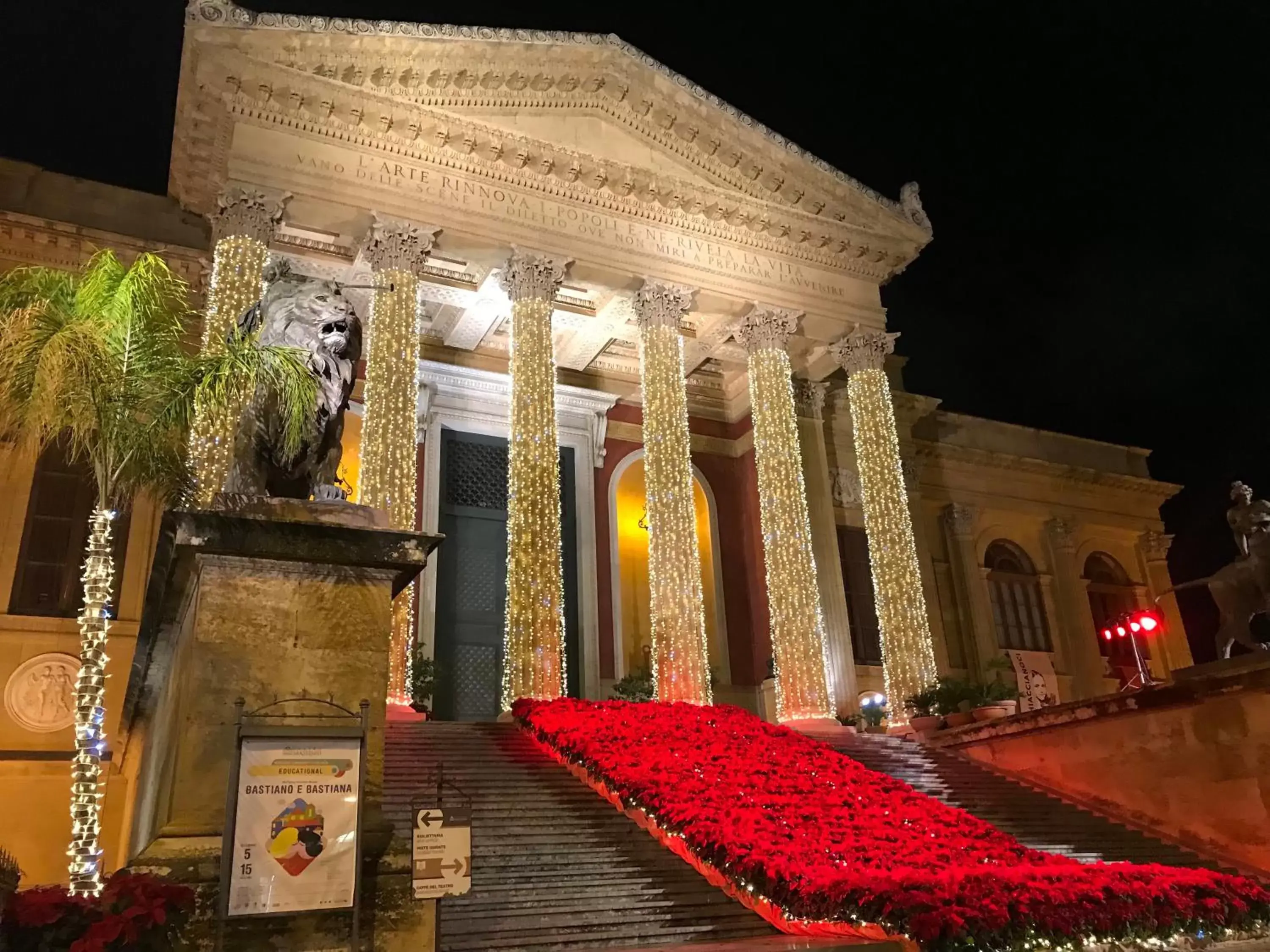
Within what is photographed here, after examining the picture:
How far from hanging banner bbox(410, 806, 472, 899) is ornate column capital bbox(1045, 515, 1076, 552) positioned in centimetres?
2596

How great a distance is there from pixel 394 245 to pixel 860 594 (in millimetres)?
12270

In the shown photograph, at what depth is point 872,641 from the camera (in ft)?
70.0

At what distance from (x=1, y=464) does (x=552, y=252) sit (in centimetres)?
955

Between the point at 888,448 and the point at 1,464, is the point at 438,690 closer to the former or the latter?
the point at 1,464

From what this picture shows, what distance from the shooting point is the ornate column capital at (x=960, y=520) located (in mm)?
26062

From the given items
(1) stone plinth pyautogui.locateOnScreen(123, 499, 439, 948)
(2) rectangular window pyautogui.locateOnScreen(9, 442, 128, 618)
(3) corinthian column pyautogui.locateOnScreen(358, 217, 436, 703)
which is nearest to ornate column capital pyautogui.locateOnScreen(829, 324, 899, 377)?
(3) corinthian column pyautogui.locateOnScreen(358, 217, 436, 703)

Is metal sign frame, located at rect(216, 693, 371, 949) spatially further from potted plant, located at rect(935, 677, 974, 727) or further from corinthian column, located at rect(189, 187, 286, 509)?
potted plant, located at rect(935, 677, 974, 727)

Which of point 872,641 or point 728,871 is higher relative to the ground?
point 872,641

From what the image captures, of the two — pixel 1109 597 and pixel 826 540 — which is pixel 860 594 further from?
pixel 1109 597

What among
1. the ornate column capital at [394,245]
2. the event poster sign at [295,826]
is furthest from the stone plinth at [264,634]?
the ornate column capital at [394,245]

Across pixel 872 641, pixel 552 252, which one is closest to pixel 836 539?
pixel 872 641

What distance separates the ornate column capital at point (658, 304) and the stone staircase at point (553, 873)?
927cm

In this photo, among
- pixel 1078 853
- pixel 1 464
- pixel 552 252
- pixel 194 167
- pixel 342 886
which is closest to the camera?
pixel 342 886

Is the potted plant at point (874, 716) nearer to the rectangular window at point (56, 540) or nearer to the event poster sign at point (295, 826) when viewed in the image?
the rectangular window at point (56, 540)
